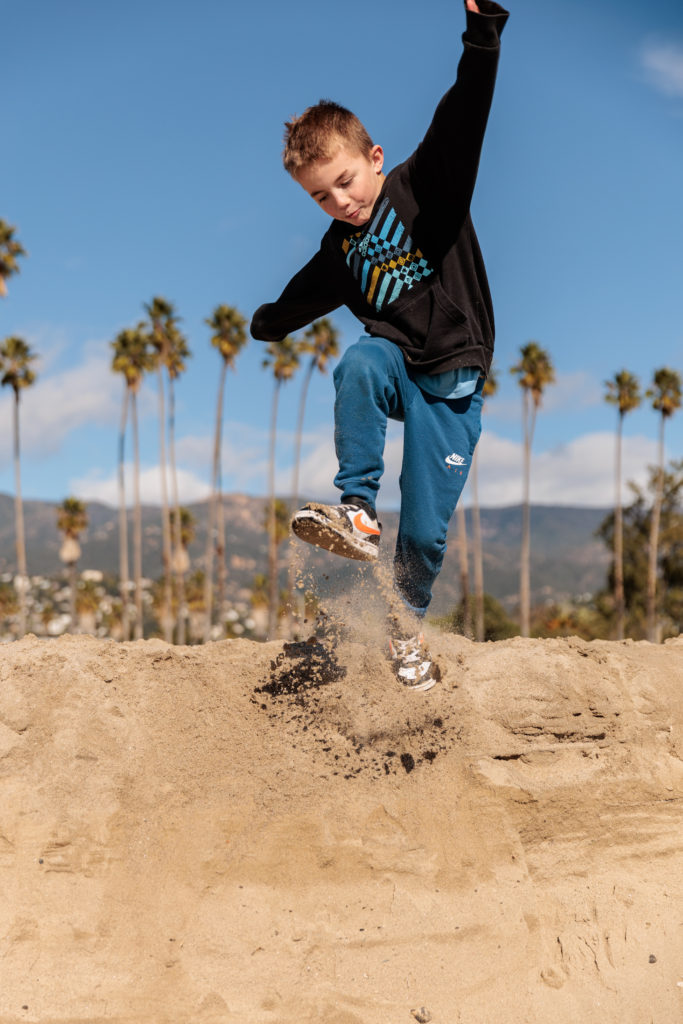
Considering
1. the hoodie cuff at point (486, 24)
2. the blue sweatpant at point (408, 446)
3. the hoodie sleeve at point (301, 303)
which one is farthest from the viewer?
the hoodie sleeve at point (301, 303)

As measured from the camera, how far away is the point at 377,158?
129 inches

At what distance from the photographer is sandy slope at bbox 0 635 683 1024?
3221mm

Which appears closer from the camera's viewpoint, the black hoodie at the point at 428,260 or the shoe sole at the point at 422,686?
the black hoodie at the point at 428,260

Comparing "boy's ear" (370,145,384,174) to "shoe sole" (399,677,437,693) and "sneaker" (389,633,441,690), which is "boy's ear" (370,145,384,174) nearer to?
"sneaker" (389,633,441,690)

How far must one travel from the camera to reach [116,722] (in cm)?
376

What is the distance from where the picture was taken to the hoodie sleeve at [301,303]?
12.1 ft

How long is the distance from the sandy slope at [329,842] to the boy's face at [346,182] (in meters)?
2.08

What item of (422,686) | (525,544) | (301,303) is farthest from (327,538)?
(525,544)

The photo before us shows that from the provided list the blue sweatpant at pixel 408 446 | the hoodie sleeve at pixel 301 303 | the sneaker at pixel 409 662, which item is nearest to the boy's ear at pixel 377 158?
the hoodie sleeve at pixel 301 303

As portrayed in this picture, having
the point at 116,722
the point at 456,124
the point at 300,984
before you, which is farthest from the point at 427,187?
the point at 300,984

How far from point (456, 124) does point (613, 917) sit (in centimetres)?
363

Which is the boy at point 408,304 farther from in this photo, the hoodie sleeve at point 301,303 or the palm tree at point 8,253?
the palm tree at point 8,253

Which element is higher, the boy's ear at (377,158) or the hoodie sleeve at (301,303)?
the boy's ear at (377,158)

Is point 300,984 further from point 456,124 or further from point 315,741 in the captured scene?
point 456,124
